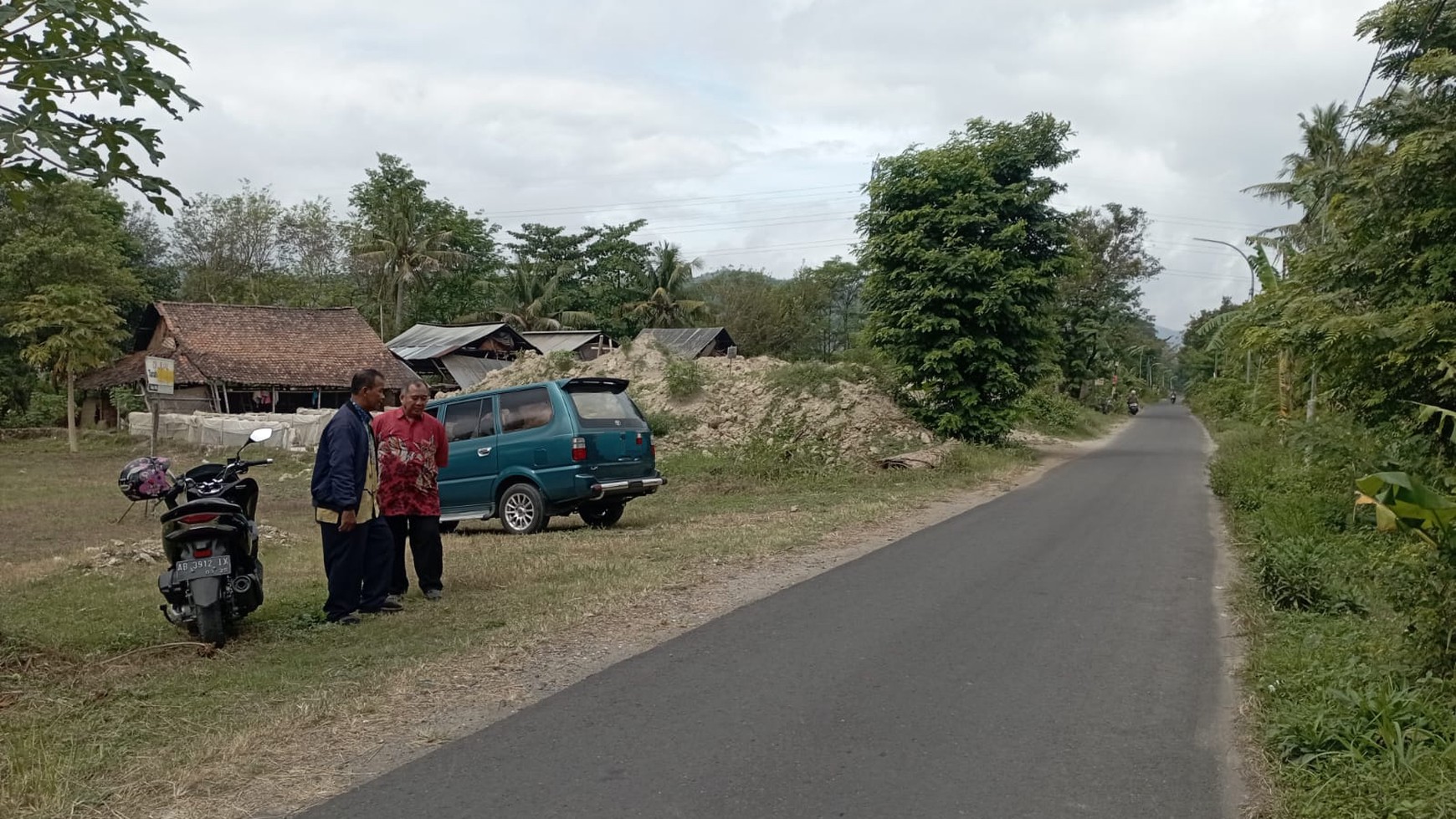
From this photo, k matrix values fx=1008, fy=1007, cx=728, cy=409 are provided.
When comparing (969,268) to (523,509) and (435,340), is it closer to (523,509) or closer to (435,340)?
(523,509)

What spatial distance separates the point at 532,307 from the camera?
51.9 meters

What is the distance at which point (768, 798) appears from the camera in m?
4.01

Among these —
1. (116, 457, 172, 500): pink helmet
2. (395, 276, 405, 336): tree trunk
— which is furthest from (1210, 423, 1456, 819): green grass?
(395, 276, 405, 336): tree trunk

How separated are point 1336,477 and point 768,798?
1069 cm

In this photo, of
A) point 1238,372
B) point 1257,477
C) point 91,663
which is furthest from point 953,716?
point 1238,372

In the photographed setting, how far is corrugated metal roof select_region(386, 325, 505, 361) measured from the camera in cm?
4178

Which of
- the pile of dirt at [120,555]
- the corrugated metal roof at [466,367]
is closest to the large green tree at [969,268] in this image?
the pile of dirt at [120,555]

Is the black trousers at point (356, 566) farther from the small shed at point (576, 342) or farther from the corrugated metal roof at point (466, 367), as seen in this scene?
the small shed at point (576, 342)

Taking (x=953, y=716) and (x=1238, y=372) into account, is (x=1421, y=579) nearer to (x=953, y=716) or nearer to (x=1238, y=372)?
(x=953, y=716)

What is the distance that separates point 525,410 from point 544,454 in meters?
0.66

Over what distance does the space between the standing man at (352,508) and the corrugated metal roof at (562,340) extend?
3515cm

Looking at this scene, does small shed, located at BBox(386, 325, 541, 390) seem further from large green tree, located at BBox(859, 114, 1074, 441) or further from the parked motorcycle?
the parked motorcycle

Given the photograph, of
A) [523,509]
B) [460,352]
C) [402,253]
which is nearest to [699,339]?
[460,352]

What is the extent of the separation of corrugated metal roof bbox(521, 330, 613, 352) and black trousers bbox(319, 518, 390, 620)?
3513cm
